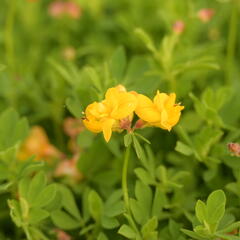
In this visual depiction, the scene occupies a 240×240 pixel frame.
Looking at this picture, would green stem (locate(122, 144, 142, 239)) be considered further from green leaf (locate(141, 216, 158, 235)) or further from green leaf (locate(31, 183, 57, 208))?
green leaf (locate(31, 183, 57, 208))

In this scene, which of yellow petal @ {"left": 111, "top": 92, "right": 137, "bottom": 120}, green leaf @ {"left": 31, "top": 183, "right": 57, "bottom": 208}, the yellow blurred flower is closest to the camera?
yellow petal @ {"left": 111, "top": 92, "right": 137, "bottom": 120}

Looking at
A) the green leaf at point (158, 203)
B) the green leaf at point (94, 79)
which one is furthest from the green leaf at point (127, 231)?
the green leaf at point (94, 79)

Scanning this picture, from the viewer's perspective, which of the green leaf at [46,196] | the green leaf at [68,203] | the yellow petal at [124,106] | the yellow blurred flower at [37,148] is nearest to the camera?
the yellow petal at [124,106]

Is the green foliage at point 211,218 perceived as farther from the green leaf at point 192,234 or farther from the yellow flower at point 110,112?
the yellow flower at point 110,112

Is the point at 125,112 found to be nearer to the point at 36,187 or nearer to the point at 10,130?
the point at 36,187

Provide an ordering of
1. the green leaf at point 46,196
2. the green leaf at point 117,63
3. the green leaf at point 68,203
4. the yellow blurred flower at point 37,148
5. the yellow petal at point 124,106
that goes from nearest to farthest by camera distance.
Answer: the yellow petal at point 124,106 < the green leaf at point 46,196 < the green leaf at point 68,203 < the green leaf at point 117,63 < the yellow blurred flower at point 37,148

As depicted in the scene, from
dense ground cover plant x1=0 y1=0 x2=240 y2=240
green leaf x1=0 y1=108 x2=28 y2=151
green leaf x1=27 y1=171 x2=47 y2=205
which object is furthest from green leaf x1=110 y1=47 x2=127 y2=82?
green leaf x1=27 y1=171 x2=47 y2=205

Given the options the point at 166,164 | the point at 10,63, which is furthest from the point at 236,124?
the point at 10,63

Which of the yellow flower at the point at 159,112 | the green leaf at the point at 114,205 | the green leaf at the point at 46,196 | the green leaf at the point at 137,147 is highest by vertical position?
the yellow flower at the point at 159,112
